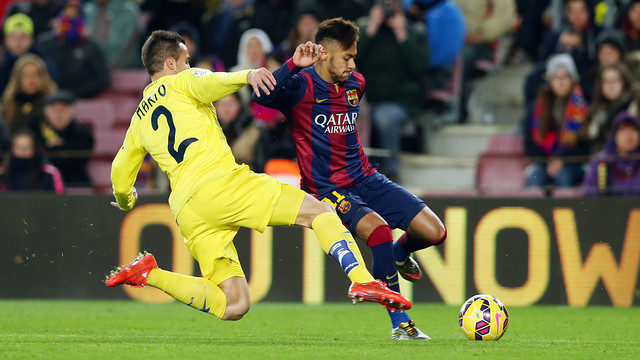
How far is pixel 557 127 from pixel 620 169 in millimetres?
1164

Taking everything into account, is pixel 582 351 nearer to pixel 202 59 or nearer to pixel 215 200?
pixel 215 200

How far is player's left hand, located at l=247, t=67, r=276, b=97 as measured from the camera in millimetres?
6559

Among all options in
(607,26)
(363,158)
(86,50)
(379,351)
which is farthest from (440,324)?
(86,50)

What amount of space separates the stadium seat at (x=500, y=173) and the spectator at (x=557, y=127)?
0.74ft

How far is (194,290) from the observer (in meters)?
7.32

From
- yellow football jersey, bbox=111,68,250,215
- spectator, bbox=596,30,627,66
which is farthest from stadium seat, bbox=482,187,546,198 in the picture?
yellow football jersey, bbox=111,68,250,215

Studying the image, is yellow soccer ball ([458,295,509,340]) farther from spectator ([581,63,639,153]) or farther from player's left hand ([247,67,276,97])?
spectator ([581,63,639,153])

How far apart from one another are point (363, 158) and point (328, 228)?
1100 mm

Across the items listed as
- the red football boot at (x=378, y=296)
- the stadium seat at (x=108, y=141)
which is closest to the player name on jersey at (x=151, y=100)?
the red football boot at (x=378, y=296)

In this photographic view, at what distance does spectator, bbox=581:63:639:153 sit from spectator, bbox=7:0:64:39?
25.2 feet

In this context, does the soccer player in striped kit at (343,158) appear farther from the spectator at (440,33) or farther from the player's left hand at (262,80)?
the spectator at (440,33)

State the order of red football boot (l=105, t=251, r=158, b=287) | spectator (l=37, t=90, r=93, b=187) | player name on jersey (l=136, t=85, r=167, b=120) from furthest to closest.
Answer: spectator (l=37, t=90, r=93, b=187), red football boot (l=105, t=251, r=158, b=287), player name on jersey (l=136, t=85, r=167, b=120)

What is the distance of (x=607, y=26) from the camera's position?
13.4m

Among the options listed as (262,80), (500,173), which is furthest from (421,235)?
(500,173)
